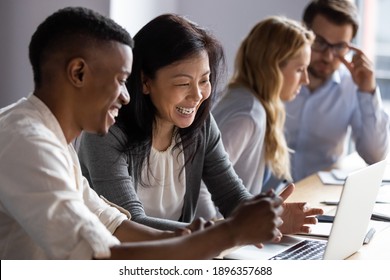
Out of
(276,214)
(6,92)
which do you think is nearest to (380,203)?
(276,214)

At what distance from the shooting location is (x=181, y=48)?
1.95 meters

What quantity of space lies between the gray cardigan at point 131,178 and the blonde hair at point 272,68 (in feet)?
1.69

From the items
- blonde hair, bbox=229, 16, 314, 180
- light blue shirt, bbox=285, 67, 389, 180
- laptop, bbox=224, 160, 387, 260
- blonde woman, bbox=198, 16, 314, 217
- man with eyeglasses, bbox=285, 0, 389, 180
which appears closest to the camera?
laptop, bbox=224, 160, 387, 260

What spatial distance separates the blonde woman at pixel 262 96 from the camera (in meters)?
2.64

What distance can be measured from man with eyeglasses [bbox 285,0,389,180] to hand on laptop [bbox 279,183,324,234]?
1.37 meters

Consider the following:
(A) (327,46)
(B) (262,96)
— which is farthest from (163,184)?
(A) (327,46)

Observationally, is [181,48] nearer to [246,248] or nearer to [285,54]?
[246,248]

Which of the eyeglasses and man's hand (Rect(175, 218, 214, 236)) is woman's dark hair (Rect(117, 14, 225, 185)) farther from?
the eyeglasses

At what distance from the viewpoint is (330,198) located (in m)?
2.54

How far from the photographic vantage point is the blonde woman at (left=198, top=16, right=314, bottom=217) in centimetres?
264

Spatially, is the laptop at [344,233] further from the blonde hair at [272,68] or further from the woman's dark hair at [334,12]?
the woman's dark hair at [334,12]

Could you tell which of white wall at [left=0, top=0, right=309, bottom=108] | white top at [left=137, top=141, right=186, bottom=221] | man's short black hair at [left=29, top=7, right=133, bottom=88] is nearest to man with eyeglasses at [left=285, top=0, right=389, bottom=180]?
white wall at [left=0, top=0, right=309, bottom=108]

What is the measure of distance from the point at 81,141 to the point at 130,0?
1.31 meters

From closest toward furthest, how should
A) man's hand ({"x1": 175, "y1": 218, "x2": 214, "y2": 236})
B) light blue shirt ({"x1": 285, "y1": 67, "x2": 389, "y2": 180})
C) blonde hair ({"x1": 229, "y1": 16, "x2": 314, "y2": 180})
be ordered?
man's hand ({"x1": 175, "y1": 218, "x2": 214, "y2": 236}) < blonde hair ({"x1": 229, "y1": 16, "x2": 314, "y2": 180}) < light blue shirt ({"x1": 285, "y1": 67, "x2": 389, "y2": 180})
